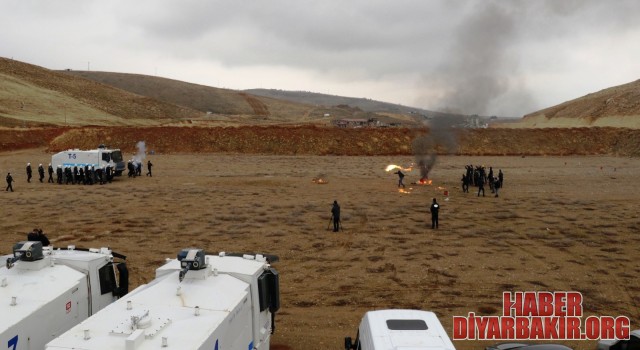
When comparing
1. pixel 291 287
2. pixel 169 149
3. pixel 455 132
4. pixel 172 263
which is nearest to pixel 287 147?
pixel 169 149

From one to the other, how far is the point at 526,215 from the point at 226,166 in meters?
32.9

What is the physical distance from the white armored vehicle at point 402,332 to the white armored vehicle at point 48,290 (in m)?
4.58

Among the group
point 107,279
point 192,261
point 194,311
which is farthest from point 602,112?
point 194,311

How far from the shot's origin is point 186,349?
17.8 feet

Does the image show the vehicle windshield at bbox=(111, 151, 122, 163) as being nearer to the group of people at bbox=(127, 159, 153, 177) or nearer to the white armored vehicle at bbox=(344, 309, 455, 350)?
the group of people at bbox=(127, 159, 153, 177)

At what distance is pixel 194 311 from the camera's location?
21.2 feet

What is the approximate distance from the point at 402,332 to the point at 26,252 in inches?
234

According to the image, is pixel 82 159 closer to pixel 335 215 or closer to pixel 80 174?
pixel 80 174

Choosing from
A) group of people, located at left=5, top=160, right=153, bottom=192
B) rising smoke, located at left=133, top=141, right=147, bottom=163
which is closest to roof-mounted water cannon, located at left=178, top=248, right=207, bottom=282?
group of people, located at left=5, top=160, right=153, bottom=192

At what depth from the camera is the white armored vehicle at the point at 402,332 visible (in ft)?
A: 22.4

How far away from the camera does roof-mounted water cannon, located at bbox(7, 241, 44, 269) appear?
7.61 metres

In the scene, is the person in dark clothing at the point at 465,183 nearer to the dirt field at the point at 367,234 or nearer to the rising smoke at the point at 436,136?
the dirt field at the point at 367,234

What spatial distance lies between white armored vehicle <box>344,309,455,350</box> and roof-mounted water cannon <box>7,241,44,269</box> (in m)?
5.41

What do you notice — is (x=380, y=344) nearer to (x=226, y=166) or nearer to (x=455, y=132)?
(x=455, y=132)
